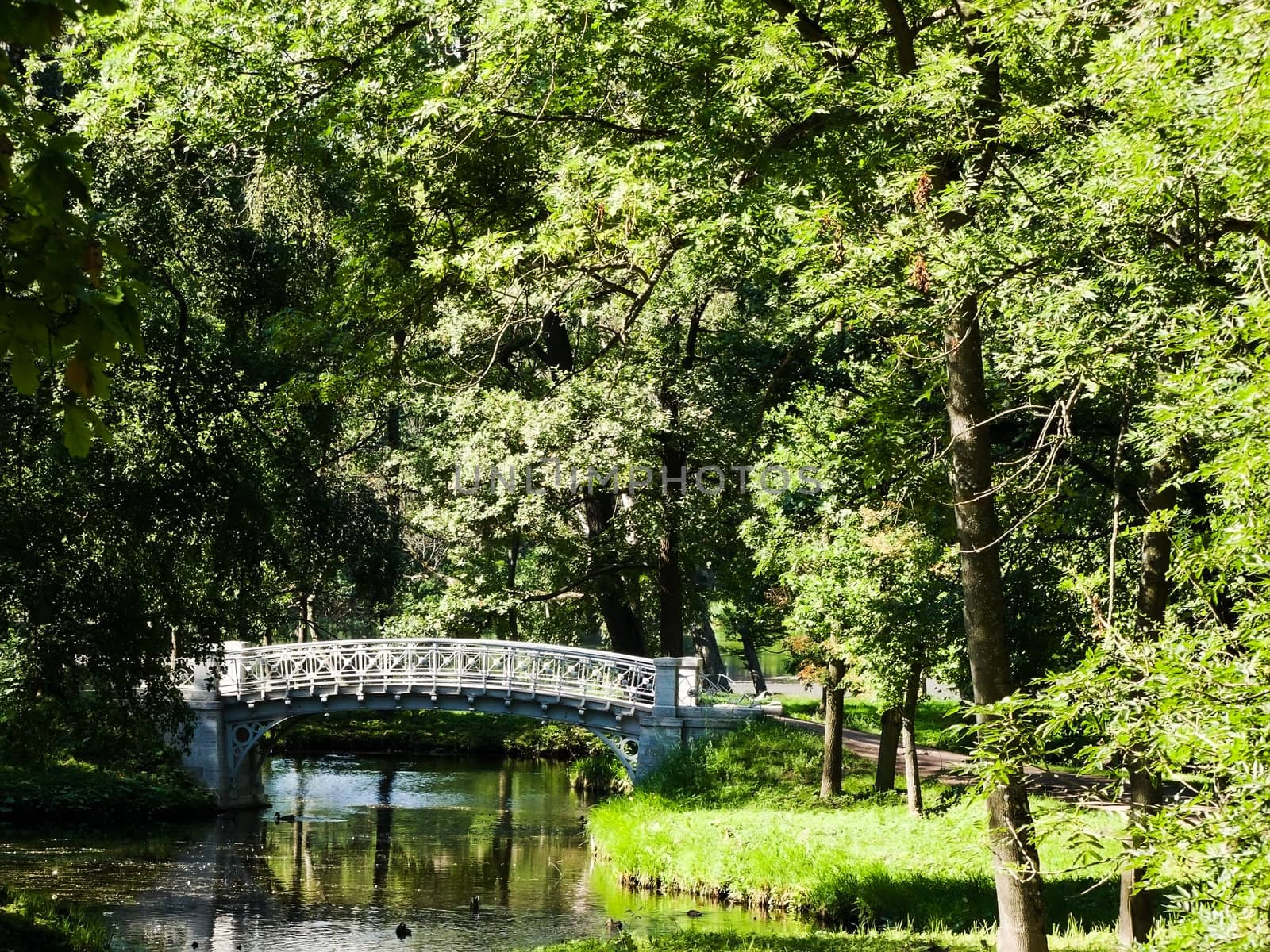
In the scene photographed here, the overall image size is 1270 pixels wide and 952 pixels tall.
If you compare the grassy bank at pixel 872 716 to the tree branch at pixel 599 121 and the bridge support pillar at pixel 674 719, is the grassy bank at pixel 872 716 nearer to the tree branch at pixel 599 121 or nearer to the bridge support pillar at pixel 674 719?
the bridge support pillar at pixel 674 719

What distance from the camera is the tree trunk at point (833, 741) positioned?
64.4 feet

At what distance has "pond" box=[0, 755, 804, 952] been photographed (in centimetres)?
1446

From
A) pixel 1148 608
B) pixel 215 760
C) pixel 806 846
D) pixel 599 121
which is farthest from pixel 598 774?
pixel 599 121

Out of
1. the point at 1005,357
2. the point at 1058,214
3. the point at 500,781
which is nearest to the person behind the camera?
the point at 1058,214

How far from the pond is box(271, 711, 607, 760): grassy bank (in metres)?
6.74

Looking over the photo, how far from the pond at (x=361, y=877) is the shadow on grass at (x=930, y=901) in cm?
59

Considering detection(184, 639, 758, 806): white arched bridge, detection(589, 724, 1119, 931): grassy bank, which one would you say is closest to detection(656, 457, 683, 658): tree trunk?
detection(184, 639, 758, 806): white arched bridge

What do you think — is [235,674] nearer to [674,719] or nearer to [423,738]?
[674,719]

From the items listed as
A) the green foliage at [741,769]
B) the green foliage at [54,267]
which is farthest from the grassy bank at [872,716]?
the green foliage at [54,267]

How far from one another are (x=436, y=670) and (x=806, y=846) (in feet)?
32.6

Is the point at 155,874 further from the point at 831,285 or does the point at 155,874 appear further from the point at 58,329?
the point at 58,329

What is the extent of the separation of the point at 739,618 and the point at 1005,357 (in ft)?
83.4

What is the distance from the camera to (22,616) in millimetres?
11719

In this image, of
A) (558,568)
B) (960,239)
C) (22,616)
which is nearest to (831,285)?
(960,239)
